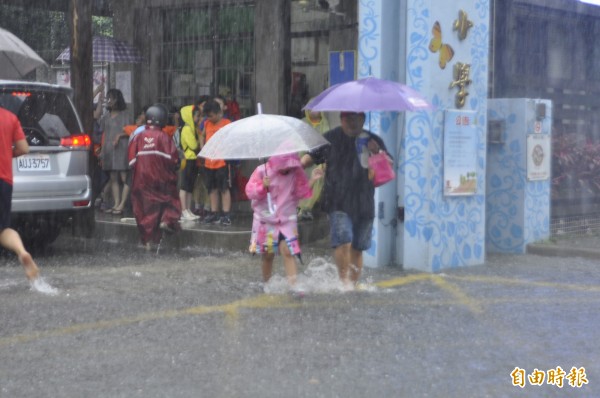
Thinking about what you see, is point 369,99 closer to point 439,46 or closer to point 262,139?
point 262,139

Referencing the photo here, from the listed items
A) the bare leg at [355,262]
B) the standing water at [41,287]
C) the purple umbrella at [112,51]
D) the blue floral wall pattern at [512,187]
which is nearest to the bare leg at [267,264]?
the bare leg at [355,262]

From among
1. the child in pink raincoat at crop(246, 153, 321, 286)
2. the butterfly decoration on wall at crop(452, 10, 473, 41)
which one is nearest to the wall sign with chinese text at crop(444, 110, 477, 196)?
the butterfly decoration on wall at crop(452, 10, 473, 41)

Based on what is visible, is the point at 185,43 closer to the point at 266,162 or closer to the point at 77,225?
the point at 77,225

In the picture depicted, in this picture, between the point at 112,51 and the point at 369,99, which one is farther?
the point at 112,51

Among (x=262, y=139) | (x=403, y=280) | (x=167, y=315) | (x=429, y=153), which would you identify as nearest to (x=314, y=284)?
(x=403, y=280)

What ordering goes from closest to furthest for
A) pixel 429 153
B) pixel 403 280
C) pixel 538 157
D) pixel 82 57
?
pixel 403 280
pixel 429 153
pixel 538 157
pixel 82 57

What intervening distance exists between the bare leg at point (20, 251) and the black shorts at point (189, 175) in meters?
4.60

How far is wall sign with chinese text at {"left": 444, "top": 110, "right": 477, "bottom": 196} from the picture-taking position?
10.4 m

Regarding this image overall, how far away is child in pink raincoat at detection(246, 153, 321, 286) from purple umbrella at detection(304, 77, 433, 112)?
1.95ft

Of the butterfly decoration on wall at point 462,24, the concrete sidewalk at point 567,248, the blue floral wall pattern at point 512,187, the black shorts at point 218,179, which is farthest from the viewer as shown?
the black shorts at point 218,179

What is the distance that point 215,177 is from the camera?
1252cm

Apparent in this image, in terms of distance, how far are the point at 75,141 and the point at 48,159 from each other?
0.42m

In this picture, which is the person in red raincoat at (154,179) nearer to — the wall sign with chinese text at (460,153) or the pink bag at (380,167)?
the wall sign with chinese text at (460,153)

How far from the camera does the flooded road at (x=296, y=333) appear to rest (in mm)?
5688
